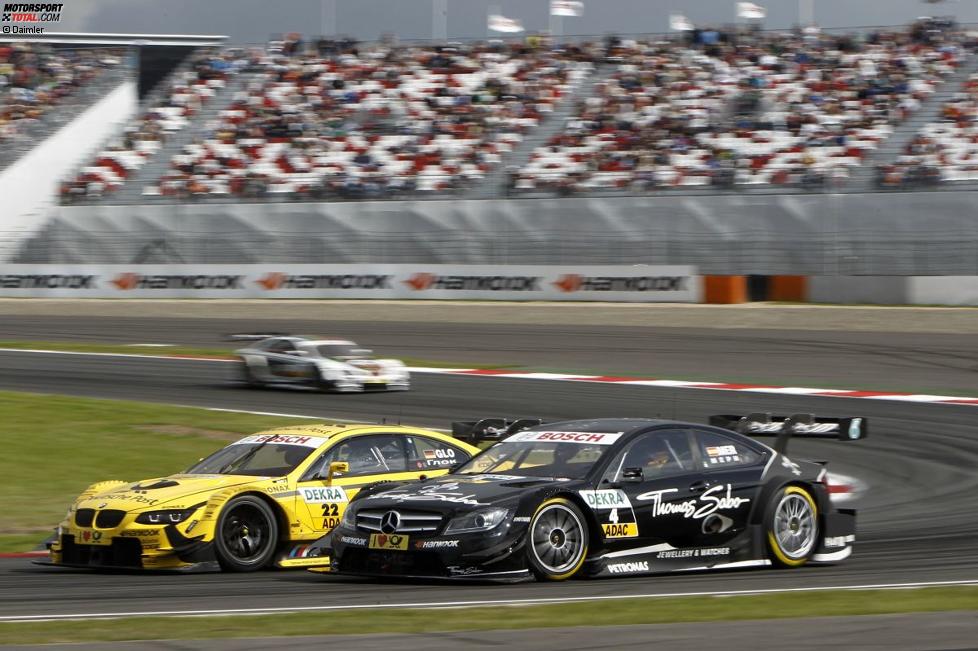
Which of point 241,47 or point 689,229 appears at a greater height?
point 241,47

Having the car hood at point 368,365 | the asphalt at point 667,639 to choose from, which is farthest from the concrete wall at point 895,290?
the asphalt at point 667,639

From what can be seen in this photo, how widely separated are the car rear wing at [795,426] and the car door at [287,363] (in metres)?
11.4

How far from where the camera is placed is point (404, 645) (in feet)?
19.3

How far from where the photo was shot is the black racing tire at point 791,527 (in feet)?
30.4

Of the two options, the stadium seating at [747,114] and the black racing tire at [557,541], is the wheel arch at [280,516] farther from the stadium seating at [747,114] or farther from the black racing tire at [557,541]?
the stadium seating at [747,114]

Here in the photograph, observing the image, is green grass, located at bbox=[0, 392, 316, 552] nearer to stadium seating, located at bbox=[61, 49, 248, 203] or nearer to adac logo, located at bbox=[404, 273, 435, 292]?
adac logo, located at bbox=[404, 273, 435, 292]

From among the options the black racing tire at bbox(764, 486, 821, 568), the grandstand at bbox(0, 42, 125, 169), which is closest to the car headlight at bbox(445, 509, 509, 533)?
the black racing tire at bbox(764, 486, 821, 568)

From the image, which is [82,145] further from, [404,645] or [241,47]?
[404,645]

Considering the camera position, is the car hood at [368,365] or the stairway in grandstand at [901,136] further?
the stairway in grandstand at [901,136]

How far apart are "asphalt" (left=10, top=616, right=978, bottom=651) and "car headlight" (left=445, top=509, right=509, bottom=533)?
6.02ft

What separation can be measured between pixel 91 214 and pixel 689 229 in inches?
654

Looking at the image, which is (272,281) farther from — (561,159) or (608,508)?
(608,508)

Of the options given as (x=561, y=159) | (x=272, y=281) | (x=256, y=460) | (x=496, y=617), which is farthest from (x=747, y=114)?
(x=496, y=617)

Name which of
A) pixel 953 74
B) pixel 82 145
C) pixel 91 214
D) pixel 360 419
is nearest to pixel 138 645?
pixel 360 419
